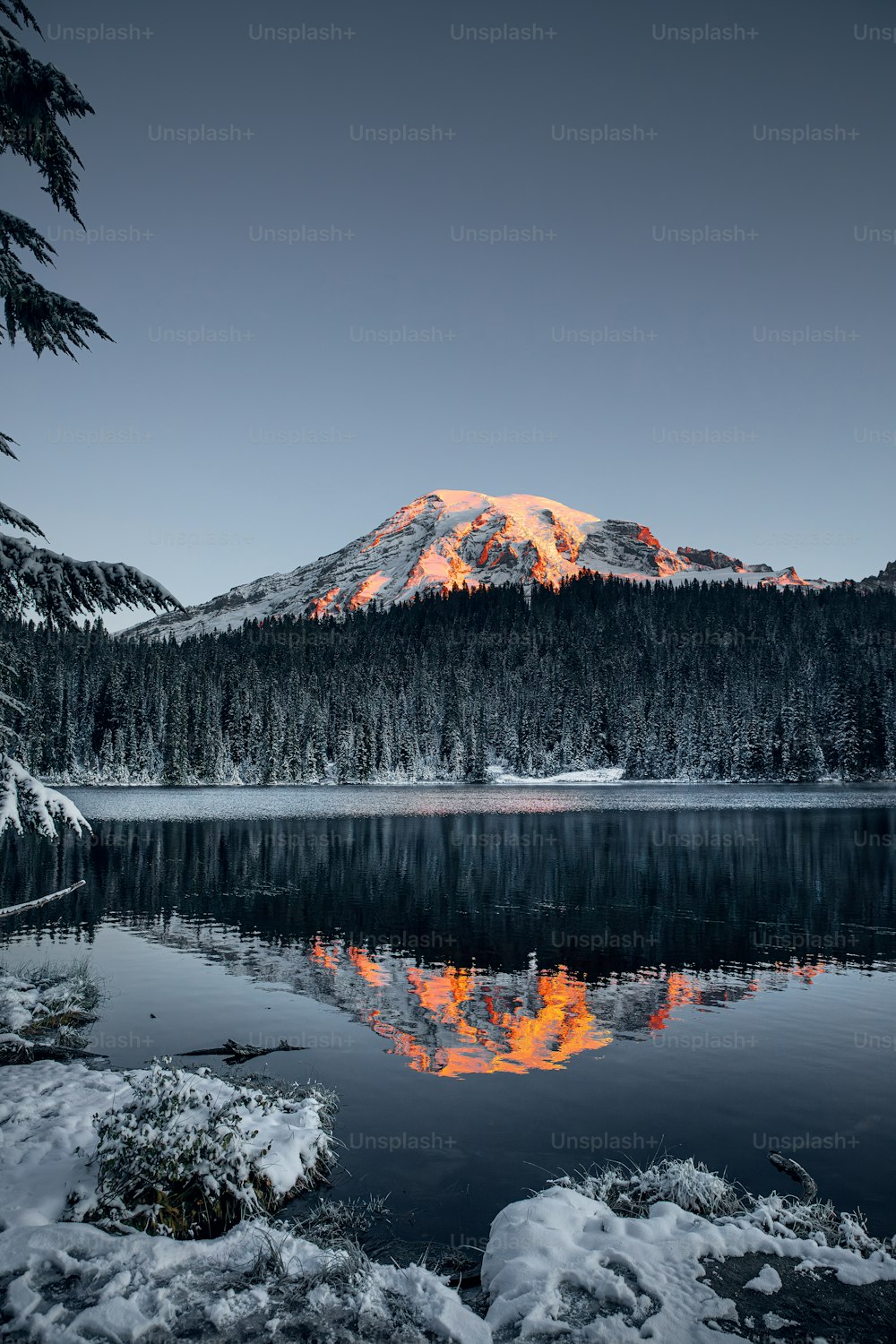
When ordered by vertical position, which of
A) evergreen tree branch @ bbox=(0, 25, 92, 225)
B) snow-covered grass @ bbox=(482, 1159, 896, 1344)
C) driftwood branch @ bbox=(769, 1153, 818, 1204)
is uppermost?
evergreen tree branch @ bbox=(0, 25, 92, 225)

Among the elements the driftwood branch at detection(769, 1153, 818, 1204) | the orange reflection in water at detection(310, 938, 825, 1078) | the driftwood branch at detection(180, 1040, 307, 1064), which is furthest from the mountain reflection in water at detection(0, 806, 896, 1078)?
the driftwood branch at detection(769, 1153, 818, 1204)

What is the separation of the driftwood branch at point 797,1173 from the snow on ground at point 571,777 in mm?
144103

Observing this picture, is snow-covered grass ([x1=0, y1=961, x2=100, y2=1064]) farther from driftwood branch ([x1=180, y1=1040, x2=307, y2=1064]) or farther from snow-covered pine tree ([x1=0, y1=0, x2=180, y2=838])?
snow-covered pine tree ([x1=0, y1=0, x2=180, y2=838])

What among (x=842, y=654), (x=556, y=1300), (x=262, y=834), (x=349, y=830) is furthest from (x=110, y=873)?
(x=842, y=654)

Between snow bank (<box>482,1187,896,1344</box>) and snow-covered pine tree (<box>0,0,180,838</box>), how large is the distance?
22.5 ft

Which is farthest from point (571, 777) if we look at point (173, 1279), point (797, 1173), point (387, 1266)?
point (173, 1279)

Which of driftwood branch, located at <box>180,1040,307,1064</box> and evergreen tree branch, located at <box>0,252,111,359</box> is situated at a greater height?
evergreen tree branch, located at <box>0,252,111,359</box>

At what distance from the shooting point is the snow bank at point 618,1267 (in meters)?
6.63

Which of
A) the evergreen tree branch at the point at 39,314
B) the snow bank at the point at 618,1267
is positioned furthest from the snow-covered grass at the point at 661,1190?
the evergreen tree branch at the point at 39,314

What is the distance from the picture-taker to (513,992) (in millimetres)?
20531

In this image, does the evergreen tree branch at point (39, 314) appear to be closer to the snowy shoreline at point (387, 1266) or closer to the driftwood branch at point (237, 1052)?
A: the snowy shoreline at point (387, 1266)

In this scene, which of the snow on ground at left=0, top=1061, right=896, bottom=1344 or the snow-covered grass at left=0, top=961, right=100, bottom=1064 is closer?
the snow on ground at left=0, top=1061, right=896, bottom=1344

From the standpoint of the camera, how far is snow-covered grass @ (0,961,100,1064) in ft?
45.0

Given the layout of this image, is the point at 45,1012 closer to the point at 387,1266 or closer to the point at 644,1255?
the point at 387,1266
